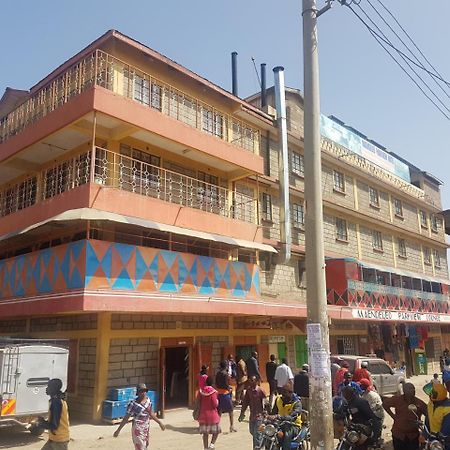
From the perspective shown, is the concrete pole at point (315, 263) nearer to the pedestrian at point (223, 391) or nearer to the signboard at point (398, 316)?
the pedestrian at point (223, 391)

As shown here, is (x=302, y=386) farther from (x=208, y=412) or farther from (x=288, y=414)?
(x=288, y=414)

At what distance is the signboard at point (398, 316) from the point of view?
854 inches

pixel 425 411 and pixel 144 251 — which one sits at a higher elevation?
pixel 144 251

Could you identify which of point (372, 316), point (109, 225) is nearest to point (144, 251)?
point (109, 225)

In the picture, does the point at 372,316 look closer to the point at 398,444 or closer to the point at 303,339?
the point at 303,339

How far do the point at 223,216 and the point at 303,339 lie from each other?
7.30 metres

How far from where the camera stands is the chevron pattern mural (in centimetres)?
1234

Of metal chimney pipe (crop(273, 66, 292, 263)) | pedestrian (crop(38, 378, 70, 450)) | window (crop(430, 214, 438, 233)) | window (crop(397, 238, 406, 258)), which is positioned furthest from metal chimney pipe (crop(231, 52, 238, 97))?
pedestrian (crop(38, 378, 70, 450))

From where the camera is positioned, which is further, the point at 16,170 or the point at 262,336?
the point at 262,336

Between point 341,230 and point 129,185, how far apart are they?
13.5m

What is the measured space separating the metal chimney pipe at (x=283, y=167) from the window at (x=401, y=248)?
13.0m

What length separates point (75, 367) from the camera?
1444 cm

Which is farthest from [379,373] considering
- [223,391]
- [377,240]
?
[377,240]

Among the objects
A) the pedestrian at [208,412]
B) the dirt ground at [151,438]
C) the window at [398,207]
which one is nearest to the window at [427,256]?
the window at [398,207]
